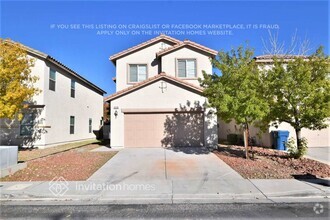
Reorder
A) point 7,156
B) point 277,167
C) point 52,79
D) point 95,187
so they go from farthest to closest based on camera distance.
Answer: point 52,79 < point 277,167 < point 7,156 < point 95,187

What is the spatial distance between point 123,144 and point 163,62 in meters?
6.82

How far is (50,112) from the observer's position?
15.3 metres

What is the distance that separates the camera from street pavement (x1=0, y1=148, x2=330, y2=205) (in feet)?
18.8

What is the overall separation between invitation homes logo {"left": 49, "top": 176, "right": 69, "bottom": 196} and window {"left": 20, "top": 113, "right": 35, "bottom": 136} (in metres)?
8.88

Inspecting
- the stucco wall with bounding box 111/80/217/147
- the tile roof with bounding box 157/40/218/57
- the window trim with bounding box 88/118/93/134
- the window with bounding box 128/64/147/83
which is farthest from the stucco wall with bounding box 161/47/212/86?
the window trim with bounding box 88/118/93/134

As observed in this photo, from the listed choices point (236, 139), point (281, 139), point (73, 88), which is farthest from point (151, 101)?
point (73, 88)

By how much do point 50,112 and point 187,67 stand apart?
409 inches

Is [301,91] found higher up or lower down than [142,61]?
lower down

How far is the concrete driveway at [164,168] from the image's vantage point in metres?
7.59

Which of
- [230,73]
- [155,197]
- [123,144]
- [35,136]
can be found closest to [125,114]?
[123,144]

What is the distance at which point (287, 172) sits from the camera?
8.03 m

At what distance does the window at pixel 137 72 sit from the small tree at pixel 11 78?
6.97 metres

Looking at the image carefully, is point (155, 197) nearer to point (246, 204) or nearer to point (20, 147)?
point (246, 204)

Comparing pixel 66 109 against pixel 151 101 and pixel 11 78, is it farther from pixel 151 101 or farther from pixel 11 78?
pixel 151 101
